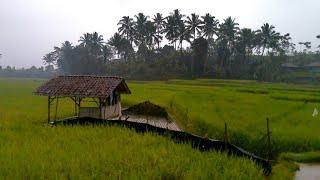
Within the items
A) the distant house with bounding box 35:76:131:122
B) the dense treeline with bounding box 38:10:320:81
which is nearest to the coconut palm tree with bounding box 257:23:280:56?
the dense treeline with bounding box 38:10:320:81

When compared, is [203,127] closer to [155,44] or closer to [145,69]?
[145,69]

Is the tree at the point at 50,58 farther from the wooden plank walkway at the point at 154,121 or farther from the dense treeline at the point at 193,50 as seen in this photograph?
the wooden plank walkway at the point at 154,121

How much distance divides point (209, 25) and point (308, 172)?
36849 mm

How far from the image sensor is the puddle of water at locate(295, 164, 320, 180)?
34.0 feet

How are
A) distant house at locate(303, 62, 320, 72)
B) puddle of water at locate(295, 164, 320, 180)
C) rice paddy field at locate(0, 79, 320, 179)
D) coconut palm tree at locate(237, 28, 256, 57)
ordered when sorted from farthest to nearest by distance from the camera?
1. distant house at locate(303, 62, 320, 72)
2. coconut palm tree at locate(237, 28, 256, 57)
3. puddle of water at locate(295, 164, 320, 180)
4. rice paddy field at locate(0, 79, 320, 179)

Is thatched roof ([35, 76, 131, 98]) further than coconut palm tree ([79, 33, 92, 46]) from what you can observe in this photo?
No

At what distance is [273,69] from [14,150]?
4272 cm

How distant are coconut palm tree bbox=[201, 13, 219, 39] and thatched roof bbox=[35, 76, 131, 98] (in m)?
31.3

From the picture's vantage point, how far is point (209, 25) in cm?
4653

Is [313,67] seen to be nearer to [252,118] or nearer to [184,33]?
[184,33]

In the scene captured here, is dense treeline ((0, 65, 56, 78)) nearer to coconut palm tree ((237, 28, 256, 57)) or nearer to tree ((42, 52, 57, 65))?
tree ((42, 52, 57, 65))

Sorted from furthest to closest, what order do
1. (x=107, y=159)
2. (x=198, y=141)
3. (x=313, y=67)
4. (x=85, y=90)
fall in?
(x=313, y=67), (x=85, y=90), (x=198, y=141), (x=107, y=159)

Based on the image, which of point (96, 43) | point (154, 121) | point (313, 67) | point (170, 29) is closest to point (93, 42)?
point (96, 43)

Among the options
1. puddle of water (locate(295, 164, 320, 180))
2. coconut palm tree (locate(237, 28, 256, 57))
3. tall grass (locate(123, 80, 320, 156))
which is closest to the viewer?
puddle of water (locate(295, 164, 320, 180))
